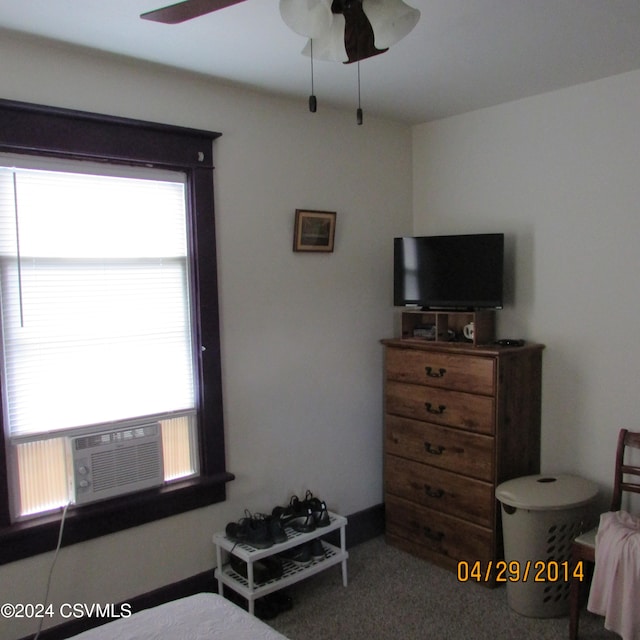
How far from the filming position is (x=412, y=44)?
2342mm

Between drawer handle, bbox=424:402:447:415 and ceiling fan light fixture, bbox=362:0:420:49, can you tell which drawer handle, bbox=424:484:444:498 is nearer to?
drawer handle, bbox=424:402:447:415

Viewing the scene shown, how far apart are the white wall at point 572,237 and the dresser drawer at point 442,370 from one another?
43 cm

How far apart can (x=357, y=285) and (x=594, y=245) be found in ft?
4.13

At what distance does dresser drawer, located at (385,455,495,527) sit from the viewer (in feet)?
9.64

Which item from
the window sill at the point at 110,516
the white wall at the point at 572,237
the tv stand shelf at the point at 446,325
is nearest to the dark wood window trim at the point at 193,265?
the window sill at the point at 110,516

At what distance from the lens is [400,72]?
2.67 metres

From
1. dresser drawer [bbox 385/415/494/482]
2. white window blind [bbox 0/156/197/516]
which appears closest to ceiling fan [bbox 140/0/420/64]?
white window blind [bbox 0/156/197/516]

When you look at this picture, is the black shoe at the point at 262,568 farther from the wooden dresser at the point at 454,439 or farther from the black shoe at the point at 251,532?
the wooden dresser at the point at 454,439

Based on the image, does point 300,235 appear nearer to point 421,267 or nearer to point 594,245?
point 421,267

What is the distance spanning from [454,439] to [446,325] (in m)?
0.64

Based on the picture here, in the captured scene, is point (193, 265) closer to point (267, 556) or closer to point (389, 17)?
point (267, 556)

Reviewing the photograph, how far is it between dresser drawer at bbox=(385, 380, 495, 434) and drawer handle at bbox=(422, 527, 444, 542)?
599 millimetres

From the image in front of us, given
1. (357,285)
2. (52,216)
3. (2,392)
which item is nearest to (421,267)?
(357,285)

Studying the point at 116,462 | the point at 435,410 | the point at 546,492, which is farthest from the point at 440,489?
the point at 116,462
